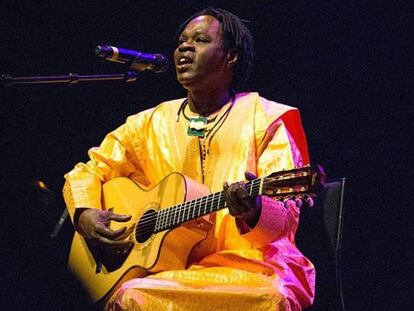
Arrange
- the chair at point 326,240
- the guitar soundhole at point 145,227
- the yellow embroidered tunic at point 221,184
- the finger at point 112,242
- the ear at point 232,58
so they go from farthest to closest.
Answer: the ear at point 232,58, the finger at point 112,242, the guitar soundhole at point 145,227, the chair at point 326,240, the yellow embroidered tunic at point 221,184

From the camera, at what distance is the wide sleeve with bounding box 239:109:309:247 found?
3.18 meters

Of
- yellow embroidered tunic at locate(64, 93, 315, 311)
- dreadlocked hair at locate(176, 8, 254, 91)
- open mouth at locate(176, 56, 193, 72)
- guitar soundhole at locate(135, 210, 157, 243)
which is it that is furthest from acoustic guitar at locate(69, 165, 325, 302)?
dreadlocked hair at locate(176, 8, 254, 91)

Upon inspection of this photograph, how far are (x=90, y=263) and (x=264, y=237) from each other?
1087mm

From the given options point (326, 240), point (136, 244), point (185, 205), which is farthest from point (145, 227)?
point (326, 240)

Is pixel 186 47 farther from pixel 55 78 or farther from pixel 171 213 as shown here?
pixel 171 213

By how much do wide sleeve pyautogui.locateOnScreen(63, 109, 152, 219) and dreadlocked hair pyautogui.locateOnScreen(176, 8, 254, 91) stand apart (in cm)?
56

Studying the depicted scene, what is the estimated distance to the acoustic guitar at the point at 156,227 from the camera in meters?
3.20

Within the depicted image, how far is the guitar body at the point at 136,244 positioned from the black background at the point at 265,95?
1.52ft

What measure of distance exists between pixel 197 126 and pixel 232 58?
1.51 feet

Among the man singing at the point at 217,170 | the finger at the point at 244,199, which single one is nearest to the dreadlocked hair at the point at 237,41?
the man singing at the point at 217,170

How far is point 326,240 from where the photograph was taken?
11.4ft

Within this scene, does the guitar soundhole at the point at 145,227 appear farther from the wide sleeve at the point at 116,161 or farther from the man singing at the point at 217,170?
the wide sleeve at the point at 116,161

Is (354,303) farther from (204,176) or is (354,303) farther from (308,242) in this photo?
(204,176)

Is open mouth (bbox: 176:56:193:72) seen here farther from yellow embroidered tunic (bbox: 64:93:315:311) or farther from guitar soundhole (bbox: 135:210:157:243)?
guitar soundhole (bbox: 135:210:157:243)
